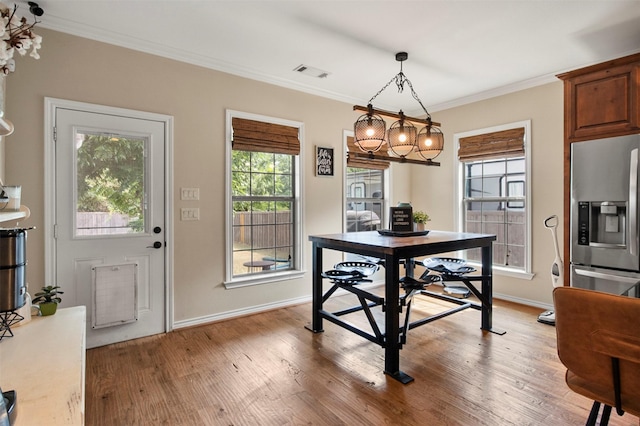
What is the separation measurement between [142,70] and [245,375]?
9.20ft

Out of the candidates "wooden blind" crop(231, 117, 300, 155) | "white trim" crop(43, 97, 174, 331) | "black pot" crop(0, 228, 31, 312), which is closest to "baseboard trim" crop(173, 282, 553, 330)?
"white trim" crop(43, 97, 174, 331)

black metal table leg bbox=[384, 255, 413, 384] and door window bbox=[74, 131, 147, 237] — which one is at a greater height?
door window bbox=[74, 131, 147, 237]

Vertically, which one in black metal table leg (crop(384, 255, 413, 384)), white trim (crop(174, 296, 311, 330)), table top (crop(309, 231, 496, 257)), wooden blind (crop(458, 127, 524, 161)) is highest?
wooden blind (crop(458, 127, 524, 161))

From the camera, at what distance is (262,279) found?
3.92 m

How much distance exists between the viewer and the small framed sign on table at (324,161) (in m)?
4.36

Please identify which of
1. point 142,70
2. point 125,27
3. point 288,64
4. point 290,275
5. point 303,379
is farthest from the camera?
→ point 290,275

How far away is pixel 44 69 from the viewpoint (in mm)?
2723

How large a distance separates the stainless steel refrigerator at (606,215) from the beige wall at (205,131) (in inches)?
40.5

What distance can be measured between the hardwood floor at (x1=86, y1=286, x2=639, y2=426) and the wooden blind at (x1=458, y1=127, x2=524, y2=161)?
208cm

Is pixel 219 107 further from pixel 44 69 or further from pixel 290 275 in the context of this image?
pixel 290 275

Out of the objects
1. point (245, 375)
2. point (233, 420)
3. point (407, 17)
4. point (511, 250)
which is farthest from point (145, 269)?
point (511, 250)

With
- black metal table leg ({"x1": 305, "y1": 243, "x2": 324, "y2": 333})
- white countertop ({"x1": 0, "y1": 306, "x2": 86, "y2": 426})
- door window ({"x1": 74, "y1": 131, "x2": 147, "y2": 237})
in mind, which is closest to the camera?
white countertop ({"x1": 0, "y1": 306, "x2": 86, "y2": 426})

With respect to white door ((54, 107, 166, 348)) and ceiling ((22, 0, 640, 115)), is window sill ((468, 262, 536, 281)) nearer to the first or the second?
ceiling ((22, 0, 640, 115))

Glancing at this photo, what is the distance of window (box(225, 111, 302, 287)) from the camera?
3725 millimetres
